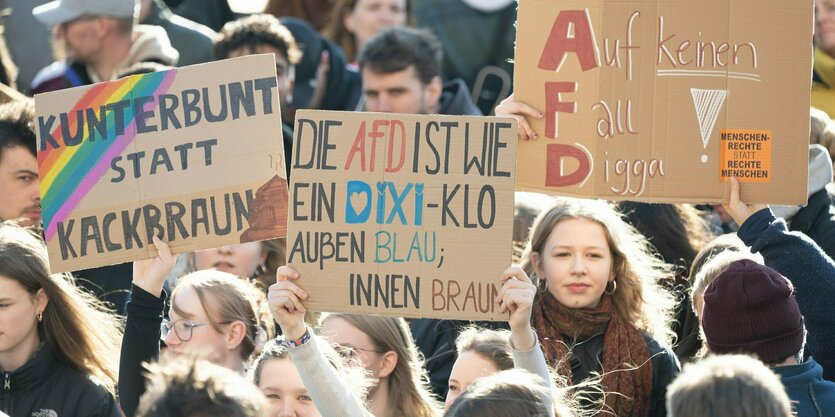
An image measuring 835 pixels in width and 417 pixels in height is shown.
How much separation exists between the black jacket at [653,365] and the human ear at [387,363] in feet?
2.34

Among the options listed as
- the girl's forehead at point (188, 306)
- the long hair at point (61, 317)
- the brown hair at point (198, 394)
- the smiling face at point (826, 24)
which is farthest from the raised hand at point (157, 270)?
the smiling face at point (826, 24)

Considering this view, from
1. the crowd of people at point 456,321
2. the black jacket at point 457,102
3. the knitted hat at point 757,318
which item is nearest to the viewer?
the crowd of people at point 456,321

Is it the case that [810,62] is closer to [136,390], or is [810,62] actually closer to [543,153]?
[543,153]

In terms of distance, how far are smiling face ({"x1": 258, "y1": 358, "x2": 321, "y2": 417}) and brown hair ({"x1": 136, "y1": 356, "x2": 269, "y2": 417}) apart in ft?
5.11

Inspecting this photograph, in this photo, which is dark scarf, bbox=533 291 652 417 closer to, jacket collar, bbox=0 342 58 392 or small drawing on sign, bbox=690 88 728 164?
small drawing on sign, bbox=690 88 728 164

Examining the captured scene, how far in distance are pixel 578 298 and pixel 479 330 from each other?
Answer: 1.46 feet

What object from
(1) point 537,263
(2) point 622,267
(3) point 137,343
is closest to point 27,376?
(3) point 137,343

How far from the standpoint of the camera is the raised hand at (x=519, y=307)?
4695mm

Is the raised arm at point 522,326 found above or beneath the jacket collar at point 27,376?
above

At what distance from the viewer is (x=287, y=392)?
525 centimetres

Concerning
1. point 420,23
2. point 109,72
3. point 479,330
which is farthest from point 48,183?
point 420,23

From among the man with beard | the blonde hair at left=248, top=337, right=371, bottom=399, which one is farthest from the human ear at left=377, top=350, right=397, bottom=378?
the man with beard

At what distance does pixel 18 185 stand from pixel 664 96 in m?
3.25

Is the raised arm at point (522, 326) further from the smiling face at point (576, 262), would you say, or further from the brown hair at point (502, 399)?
the smiling face at point (576, 262)
